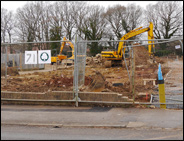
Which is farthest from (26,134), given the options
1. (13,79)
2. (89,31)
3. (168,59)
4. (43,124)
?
(89,31)

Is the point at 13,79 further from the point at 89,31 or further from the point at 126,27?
the point at 126,27

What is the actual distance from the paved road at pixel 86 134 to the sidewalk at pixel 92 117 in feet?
0.96

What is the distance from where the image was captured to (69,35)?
5678 centimetres

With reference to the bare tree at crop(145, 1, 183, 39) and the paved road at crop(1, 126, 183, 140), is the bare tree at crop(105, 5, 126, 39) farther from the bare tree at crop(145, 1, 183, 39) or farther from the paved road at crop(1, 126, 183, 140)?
the paved road at crop(1, 126, 183, 140)

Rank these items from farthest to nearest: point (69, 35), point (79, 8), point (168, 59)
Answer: point (79, 8), point (69, 35), point (168, 59)

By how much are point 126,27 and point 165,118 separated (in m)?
52.1

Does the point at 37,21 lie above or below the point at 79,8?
below

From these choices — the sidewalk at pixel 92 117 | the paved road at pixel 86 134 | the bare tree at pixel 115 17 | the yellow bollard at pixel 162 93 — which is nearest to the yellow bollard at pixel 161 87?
the yellow bollard at pixel 162 93

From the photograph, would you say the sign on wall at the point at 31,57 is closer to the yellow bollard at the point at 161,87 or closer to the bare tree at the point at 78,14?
the yellow bollard at the point at 161,87

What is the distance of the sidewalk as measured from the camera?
6.52 m

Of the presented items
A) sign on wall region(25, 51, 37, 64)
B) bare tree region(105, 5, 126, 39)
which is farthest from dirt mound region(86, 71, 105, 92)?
bare tree region(105, 5, 126, 39)

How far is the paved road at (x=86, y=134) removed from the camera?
5.45 m

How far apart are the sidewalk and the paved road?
0.96 ft

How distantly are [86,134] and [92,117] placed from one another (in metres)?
1.56
